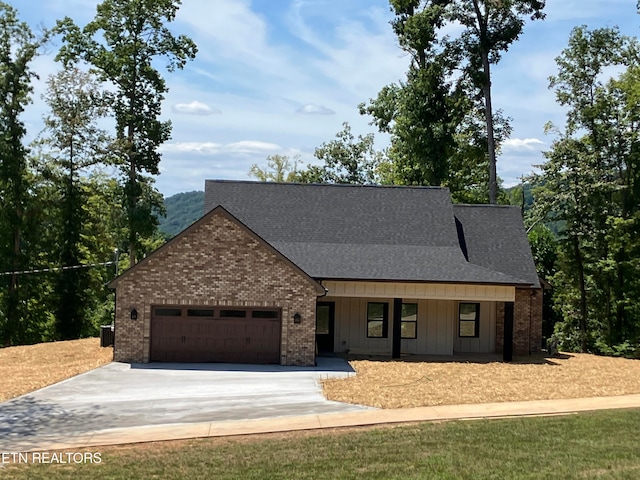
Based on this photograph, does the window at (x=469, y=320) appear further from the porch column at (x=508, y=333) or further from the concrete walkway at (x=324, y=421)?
the concrete walkway at (x=324, y=421)

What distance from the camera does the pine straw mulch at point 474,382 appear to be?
19.2 metres

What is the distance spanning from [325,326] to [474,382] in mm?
8539

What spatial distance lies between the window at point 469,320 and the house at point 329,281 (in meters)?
0.04

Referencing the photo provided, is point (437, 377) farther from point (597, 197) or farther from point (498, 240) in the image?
point (597, 197)

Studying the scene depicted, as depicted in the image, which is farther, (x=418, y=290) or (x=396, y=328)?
(x=396, y=328)

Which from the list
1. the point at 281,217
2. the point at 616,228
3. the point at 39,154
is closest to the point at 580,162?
the point at 616,228

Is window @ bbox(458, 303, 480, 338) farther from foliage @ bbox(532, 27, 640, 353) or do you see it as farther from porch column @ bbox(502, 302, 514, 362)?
foliage @ bbox(532, 27, 640, 353)

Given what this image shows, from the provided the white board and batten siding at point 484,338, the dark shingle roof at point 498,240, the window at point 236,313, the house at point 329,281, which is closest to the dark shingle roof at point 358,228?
the house at point 329,281

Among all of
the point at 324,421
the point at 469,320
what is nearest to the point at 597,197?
the point at 469,320

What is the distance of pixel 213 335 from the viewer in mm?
25531

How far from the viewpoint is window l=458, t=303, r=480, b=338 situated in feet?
98.8

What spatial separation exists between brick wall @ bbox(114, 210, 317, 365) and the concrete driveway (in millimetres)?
1140

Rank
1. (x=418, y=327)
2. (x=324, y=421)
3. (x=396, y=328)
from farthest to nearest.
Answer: (x=418, y=327)
(x=396, y=328)
(x=324, y=421)

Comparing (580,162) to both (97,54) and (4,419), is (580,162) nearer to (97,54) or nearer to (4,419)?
(97,54)
